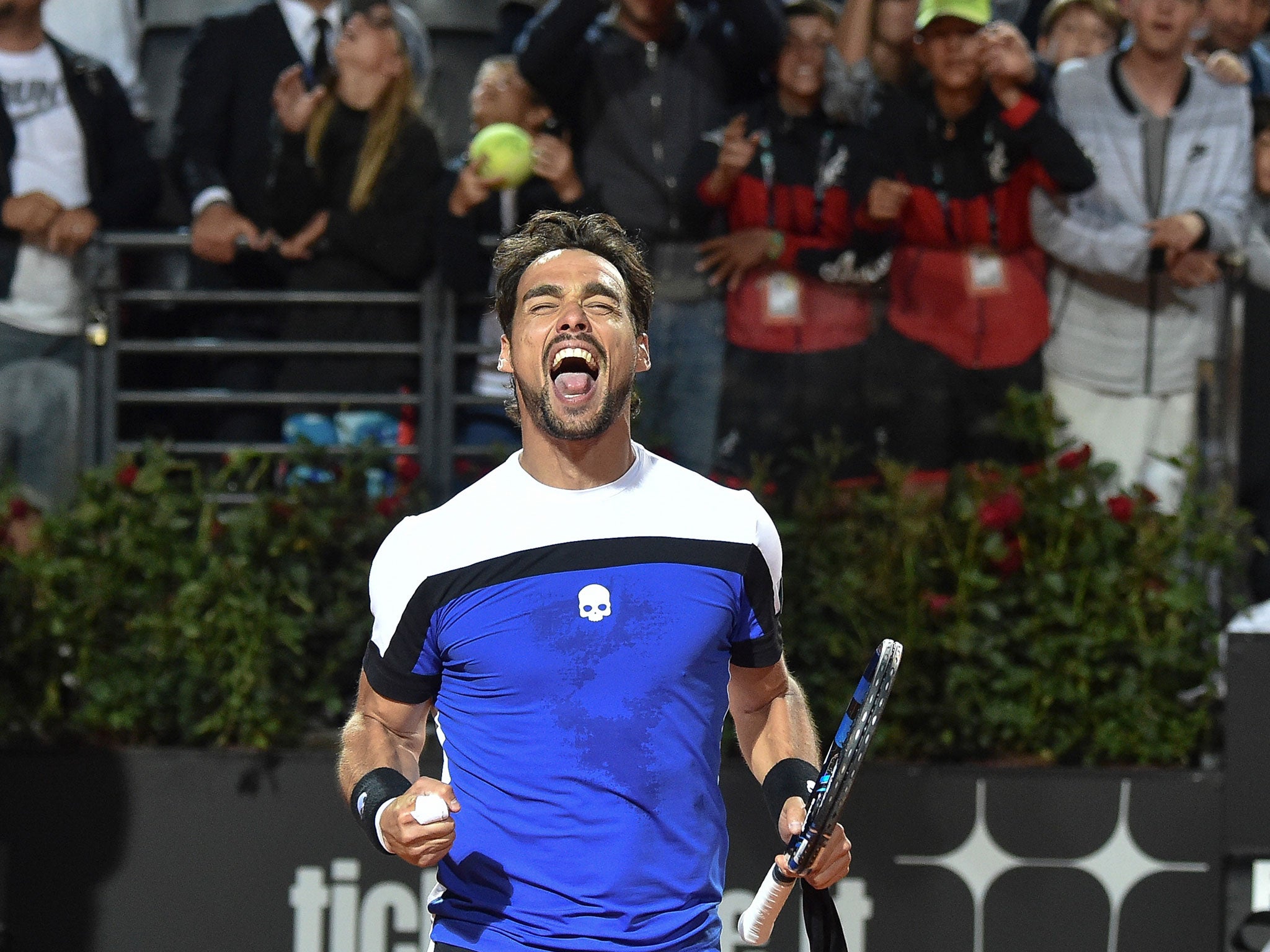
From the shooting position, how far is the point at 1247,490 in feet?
18.5

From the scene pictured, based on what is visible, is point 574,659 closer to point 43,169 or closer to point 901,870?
point 901,870

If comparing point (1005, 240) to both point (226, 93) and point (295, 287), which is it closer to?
point (295, 287)

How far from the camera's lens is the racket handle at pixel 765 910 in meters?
2.48

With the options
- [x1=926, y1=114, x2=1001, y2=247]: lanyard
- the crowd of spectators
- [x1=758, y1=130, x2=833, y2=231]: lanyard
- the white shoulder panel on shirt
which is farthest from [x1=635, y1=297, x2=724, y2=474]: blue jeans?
the white shoulder panel on shirt

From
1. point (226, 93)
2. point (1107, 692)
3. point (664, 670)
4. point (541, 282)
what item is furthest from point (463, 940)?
point (226, 93)

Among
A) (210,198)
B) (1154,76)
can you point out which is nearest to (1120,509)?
(1154,76)

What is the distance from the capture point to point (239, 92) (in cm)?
592

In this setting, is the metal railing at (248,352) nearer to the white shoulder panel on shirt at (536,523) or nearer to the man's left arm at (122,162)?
the man's left arm at (122,162)

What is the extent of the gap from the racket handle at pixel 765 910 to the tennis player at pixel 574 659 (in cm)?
6

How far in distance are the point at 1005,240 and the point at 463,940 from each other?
11.7 feet

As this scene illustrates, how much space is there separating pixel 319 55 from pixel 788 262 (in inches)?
73.3

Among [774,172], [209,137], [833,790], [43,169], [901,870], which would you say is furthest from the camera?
[209,137]

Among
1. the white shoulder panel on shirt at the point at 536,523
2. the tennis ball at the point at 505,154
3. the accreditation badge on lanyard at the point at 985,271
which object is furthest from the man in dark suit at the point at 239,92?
the white shoulder panel on shirt at the point at 536,523

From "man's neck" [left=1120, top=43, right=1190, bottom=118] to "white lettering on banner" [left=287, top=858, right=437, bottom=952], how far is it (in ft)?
11.2
